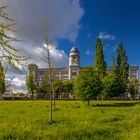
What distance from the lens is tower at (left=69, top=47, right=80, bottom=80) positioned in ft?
635

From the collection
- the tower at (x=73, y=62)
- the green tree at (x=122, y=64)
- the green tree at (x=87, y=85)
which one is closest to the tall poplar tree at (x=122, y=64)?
the green tree at (x=122, y=64)

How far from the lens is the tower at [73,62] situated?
635 ft

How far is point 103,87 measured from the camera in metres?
67.9

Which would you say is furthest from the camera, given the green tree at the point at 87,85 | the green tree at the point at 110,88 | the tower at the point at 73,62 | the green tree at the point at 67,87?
the tower at the point at 73,62

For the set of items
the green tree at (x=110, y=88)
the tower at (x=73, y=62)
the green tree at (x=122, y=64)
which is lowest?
the green tree at (x=110, y=88)

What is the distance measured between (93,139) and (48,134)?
114 inches

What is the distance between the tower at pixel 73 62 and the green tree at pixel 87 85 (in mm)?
131415

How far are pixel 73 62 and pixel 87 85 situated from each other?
13862 centimetres

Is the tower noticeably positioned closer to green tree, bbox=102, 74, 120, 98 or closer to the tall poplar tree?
the tall poplar tree

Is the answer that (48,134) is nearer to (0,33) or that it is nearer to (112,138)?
(112,138)

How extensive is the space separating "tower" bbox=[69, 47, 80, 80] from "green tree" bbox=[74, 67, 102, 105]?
131 metres

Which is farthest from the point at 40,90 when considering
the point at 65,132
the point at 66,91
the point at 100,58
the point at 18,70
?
the point at 18,70

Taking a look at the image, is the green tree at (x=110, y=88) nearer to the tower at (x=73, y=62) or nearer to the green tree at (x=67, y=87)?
the green tree at (x=67, y=87)

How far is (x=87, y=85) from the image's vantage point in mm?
57531
